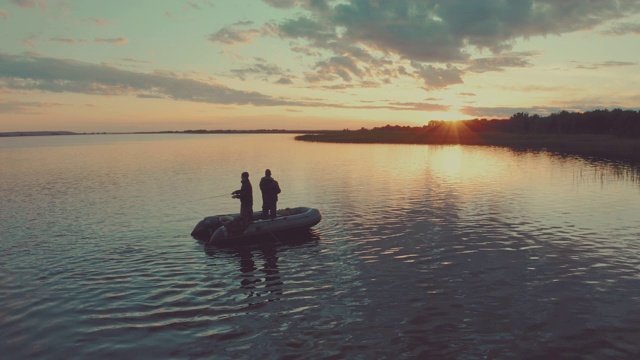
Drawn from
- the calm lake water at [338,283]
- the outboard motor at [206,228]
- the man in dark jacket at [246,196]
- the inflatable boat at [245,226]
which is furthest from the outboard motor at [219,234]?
the man in dark jacket at [246,196]

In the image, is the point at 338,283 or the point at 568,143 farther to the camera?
the point at 568,143

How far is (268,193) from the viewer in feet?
71.7

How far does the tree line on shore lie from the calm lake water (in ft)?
340

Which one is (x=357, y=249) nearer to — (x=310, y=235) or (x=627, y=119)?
(x=310, y=235)

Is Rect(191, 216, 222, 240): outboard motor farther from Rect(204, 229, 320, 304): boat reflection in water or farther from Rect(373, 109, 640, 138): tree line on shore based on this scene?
Rect(373, 109, 640, 138): tree line on shore

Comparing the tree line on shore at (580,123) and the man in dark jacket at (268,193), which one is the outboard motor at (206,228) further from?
the tree line on shore at (580,123)

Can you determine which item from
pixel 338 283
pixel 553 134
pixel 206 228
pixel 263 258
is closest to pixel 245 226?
pixel 206 228

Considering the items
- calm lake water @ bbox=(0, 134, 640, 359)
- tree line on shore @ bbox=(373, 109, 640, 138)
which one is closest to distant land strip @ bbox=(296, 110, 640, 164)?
tree line on shore @ bbox=(373, 109, 640, 138)

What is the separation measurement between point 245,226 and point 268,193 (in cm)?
210

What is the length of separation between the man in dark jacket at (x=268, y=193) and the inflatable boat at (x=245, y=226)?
404 mm

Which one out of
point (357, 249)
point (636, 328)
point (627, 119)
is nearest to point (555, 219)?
point (357, 249)

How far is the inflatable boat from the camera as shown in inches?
797

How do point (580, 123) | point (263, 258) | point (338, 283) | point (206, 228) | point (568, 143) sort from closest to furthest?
1. point (338, 283)
2. point (263, 258)
3. point (206, 228)
4. point (568, 143)
5. point (580, 123)

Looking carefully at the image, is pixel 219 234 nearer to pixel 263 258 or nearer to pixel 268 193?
pixel 263 258
